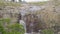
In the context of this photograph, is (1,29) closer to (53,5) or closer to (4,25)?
(4,25)

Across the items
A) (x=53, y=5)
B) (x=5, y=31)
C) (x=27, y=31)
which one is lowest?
(x=27, y=31)

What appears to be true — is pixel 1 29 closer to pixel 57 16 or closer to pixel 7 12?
pixel 7 12

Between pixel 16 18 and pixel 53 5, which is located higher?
pixel 53 5

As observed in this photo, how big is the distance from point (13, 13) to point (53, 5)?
107 centimetres

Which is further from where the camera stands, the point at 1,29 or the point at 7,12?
the point at 7,12

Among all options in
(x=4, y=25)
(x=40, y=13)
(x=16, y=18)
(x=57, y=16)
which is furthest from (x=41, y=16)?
(x=4, y=25)

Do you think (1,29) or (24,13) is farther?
(24,13)

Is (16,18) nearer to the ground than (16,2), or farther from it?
nearer to the ground

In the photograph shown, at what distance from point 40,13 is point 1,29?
1453 millimetres

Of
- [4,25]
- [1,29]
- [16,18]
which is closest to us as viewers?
[1,29]

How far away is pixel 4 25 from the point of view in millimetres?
3039

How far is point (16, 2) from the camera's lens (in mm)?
4020

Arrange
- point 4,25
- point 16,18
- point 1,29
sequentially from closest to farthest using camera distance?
point 1,29 → point 4,25 → point 16,18

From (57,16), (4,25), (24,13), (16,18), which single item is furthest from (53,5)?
(4,25)
